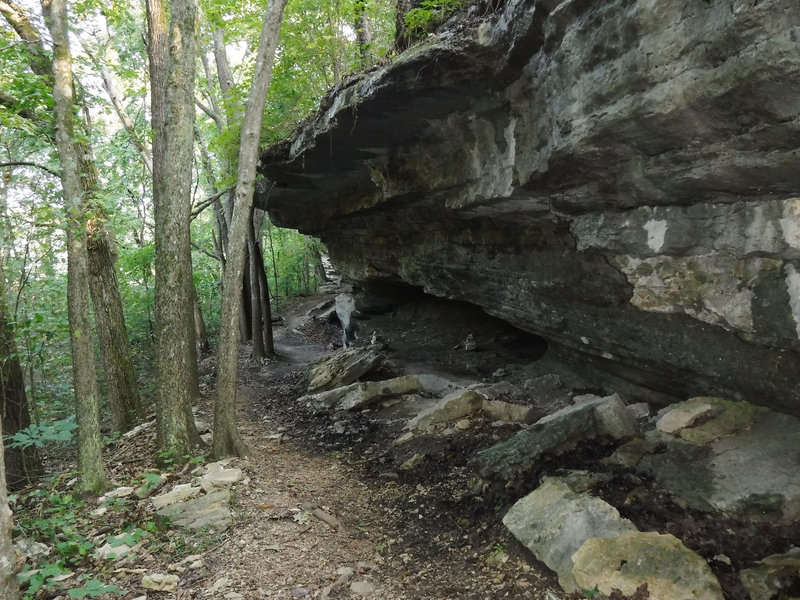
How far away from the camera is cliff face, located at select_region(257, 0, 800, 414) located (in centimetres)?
365

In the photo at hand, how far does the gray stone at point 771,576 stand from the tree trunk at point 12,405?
8944mm

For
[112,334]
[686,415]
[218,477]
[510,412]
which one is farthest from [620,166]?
[112,334]

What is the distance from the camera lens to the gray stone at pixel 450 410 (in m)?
7.70

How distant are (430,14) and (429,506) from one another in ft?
22.1

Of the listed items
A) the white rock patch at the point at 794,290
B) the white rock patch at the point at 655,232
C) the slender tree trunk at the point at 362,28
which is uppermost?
the slender tree trunk at the point at 362,28

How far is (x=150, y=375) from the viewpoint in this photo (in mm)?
15727

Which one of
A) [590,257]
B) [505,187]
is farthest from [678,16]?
[590,257]

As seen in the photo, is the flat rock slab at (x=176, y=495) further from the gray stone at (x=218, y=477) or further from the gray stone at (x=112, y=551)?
the gray stone at (x=112, y=551)

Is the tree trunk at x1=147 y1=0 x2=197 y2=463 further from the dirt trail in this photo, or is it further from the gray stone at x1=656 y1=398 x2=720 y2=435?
the gray stone at x1=656 y1=398 x2=720 y2=435

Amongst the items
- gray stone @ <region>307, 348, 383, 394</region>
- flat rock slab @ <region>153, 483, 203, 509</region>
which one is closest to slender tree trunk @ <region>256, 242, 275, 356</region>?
gray stone @ <region>307, 348, 383, 394</region>

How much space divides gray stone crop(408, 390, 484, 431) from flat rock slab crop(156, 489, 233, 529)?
10.8 ft

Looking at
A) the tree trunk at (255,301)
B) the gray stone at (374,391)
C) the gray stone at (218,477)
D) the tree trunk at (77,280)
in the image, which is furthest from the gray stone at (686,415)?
the tree trunk at (255,301)

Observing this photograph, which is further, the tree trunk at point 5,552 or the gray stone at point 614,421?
the gray stone at point 614,421

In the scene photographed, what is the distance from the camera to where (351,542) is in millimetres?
5113
